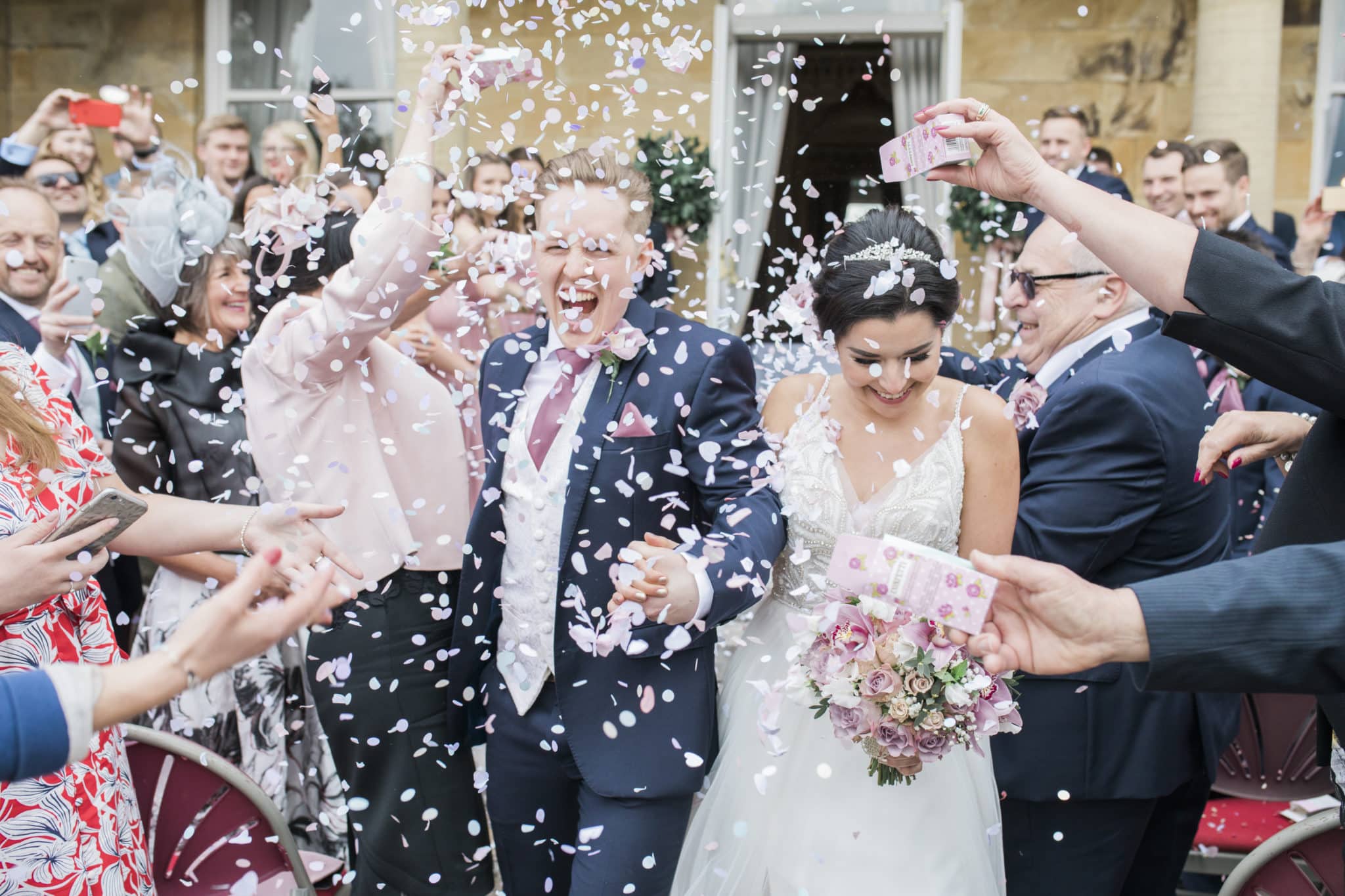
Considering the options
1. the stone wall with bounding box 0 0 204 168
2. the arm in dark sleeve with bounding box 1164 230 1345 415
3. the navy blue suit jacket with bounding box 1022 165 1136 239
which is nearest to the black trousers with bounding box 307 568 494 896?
the arm in dark sleeve with bounding box 1164 230 1345 415

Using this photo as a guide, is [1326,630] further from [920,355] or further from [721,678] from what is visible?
[721,678]

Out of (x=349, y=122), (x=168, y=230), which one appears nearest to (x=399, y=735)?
(x=168, y=230)

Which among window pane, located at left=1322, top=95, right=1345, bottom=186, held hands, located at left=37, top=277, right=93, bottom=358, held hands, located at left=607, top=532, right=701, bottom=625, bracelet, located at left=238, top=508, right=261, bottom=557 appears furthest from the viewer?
window pane, located at left=1322, top=95, right=1345, bottom=186

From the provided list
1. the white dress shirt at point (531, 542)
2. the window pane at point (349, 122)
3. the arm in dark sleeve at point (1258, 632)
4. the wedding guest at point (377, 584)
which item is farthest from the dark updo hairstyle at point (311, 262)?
the window pane at point (349, 122)

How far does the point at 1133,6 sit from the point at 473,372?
19.3ft

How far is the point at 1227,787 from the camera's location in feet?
11.4

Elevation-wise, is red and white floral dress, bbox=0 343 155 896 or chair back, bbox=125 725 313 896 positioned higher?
red and white floral dress, bbox=0 343 155 896

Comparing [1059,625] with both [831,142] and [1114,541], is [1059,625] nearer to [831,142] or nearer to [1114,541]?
[1114,541]

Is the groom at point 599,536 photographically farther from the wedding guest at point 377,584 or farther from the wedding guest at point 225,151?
the wedding guest at point 225,151

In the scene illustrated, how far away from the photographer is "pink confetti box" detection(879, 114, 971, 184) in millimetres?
2270

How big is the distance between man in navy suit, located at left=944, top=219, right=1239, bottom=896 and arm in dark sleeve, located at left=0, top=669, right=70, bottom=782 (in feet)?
6.84

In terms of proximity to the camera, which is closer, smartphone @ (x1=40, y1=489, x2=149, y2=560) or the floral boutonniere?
smartphone @ (x1=40, y1=489, x2=149, y2=560)

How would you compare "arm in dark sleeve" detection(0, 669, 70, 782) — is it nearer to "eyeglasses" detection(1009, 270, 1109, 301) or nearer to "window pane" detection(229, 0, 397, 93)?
"eyeglasses" detection(1009, 270, 1109, 301)

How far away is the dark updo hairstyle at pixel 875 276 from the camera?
273 centimetres
